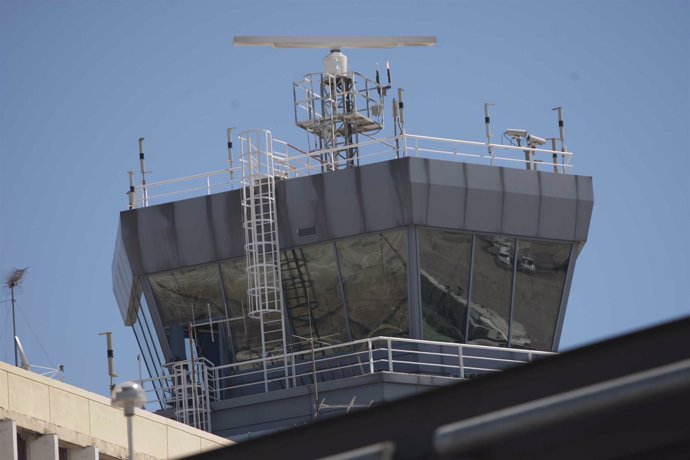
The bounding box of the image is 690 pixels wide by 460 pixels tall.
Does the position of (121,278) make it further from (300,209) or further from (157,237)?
(300,209)

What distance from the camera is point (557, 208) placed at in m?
35.6

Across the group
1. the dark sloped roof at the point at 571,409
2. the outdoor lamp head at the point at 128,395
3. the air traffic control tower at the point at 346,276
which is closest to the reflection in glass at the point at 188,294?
the air traffic control tower at the point at 346,276

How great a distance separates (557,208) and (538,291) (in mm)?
1868

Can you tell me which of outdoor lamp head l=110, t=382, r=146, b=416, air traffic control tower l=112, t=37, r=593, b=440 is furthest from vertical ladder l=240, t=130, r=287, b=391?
outdoor lamp head l=110, t=382, r=146, b=416

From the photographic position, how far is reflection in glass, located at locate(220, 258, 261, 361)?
35344 millimetres

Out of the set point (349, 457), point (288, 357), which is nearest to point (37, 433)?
point (288, 357)

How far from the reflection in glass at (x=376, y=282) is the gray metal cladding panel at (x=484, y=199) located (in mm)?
1530

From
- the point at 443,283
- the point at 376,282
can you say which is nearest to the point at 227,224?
the point at 376,282

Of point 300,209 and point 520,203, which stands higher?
point 300,209

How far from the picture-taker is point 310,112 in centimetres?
3712

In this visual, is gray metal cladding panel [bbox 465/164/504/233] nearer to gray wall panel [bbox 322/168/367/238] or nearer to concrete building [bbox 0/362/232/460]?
gray wall panel [bbox 322/168/367/238]

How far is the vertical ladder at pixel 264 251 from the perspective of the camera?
34.9 metres

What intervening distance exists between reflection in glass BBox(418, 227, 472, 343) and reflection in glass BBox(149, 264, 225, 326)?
4658mm

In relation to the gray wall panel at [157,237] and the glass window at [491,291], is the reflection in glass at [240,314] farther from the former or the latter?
the glass window at [491,291]
